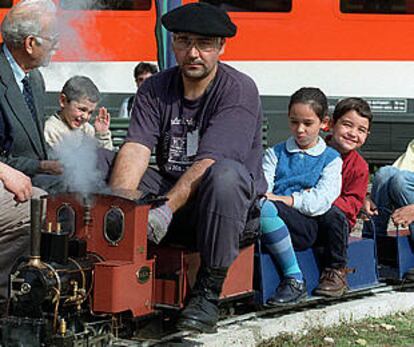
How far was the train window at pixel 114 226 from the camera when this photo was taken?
4371mm

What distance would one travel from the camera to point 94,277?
4.31 metres

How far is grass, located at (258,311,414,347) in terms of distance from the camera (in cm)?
528

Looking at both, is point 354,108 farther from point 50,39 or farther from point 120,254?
point 120,254

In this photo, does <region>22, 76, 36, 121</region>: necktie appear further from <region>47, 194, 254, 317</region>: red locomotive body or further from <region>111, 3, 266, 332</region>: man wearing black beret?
<region>47, 194, 254, 317</region>: red locomotive body

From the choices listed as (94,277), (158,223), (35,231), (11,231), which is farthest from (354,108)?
(35,231)

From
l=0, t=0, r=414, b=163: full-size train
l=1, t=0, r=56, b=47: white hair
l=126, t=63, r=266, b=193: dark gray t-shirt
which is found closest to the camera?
l=126, t=63, r=266, b=193: dark gray t-shirt

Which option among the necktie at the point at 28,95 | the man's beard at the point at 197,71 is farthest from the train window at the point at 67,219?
the necktie at the point at 28,95

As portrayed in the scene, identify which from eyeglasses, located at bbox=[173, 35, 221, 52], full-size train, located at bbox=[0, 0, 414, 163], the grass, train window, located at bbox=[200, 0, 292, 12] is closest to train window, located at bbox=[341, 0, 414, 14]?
full-size train, located at bbox=[0, 0, 414, 163]

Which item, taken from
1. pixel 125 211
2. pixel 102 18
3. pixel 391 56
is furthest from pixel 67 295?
pixel 391 56

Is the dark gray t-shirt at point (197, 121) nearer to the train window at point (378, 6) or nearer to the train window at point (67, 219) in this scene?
the train window at point (67, 219)

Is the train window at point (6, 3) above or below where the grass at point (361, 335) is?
above

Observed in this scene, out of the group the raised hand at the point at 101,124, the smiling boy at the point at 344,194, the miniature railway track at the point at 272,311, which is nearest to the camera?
the miniature railway track at the point at 272,311

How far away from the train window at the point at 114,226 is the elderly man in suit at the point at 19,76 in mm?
975

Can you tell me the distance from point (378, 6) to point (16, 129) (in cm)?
771
